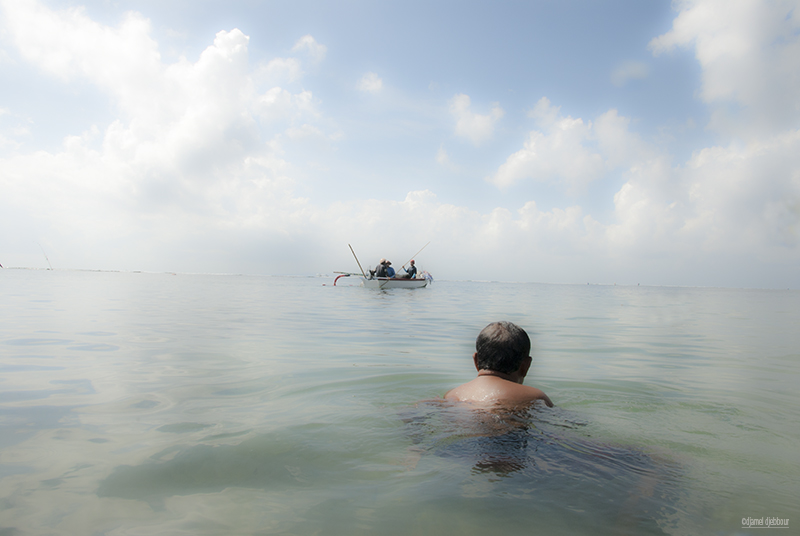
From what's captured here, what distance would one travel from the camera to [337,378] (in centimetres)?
615

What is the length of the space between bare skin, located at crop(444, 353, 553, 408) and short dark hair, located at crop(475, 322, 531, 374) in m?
0.07

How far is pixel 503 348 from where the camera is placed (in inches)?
164

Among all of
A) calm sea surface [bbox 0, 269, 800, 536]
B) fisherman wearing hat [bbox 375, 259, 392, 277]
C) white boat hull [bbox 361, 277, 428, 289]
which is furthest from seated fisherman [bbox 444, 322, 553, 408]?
fisherman wearing hat [bbox 375, 259, 392, 277]

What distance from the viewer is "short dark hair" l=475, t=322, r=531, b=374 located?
164 inches

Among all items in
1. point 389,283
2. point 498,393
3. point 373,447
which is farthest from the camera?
point 389,283

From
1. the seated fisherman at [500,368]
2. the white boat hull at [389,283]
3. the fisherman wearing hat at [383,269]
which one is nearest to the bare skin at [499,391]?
the seated fisherman at [500,368]

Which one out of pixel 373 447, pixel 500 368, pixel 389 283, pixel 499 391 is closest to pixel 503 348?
pixel 500 368

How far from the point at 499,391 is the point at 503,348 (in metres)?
0.45

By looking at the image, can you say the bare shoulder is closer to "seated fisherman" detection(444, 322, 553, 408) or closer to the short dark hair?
"seated fisherman" detection(444, 322, 553, 408)

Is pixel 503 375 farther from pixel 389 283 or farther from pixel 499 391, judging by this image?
pixel 389 283

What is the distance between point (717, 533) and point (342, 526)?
2.08m

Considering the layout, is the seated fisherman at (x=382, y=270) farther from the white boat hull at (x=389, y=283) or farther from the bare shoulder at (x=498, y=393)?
the bare shoulder at (x=498, y=393)

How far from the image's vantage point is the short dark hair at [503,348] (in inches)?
A: 164

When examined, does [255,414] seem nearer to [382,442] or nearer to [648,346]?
[382,442]
